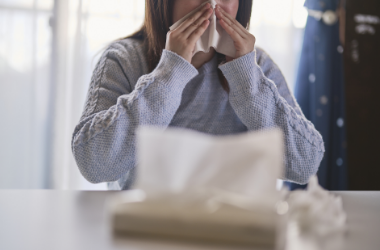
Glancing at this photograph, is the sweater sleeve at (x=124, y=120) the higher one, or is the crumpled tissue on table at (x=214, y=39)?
the crumpled tissue on table at (x=214, y=39)

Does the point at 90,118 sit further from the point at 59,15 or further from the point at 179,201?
the point at 59,15

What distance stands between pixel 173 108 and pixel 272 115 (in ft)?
0.84

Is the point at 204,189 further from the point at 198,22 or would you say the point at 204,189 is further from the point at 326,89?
the point at 326,89

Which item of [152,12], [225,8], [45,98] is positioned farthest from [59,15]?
[225,8]

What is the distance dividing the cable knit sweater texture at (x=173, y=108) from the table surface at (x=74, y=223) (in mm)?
196

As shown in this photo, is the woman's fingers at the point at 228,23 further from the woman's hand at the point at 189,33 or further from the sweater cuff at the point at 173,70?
the sweater cuff at the point at 173,70

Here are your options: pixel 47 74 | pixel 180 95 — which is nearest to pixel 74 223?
pixel 180 95

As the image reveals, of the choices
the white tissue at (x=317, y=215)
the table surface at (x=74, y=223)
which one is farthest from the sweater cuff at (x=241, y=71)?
the white tissue at (x=317, y=215)

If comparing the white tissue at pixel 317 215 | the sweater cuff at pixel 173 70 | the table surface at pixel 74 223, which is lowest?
the table surface at pixel 74 223

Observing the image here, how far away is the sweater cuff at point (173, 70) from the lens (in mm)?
842

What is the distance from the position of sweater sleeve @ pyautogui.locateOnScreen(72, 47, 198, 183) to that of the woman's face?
17cm

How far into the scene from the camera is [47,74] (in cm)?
201

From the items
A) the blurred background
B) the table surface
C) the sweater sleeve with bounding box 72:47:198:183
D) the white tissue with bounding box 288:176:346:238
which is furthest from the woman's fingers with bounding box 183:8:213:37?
the blurred background

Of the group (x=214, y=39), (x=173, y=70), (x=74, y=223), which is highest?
(x=214, y=39)
